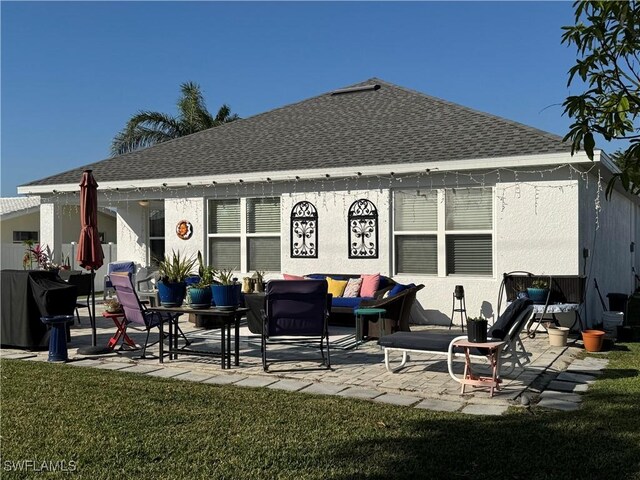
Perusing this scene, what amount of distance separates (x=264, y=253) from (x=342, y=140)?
309 centimetres

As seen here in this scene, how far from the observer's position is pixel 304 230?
1239 cm

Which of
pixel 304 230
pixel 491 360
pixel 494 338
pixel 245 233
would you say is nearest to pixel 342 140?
pixel 304 230

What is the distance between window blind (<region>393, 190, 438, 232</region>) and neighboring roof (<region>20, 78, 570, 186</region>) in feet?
2.53

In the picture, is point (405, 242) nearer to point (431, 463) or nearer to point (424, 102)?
point (424, 102)

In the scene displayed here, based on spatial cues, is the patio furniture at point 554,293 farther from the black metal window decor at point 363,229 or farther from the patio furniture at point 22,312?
the patio furniture at point 22,312

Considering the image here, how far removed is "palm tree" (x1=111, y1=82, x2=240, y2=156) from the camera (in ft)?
91.1

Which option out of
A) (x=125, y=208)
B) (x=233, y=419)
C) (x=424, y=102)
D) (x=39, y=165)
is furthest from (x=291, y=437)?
(x=39, y=165)

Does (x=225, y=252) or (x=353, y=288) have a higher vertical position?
(x=225, y=252)

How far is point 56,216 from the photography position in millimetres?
15531

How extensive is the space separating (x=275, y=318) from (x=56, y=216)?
10621 mm

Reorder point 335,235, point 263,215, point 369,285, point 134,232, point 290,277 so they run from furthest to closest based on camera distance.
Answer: point 134,232
point 263,215
point 335,235
point 290,277
point 369,285

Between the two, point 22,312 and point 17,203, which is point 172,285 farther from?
point 17,203

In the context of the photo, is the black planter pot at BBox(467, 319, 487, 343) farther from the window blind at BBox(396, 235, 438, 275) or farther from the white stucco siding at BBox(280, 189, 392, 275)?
the white stucco siding at BBox(280, 189, 392, 275)
